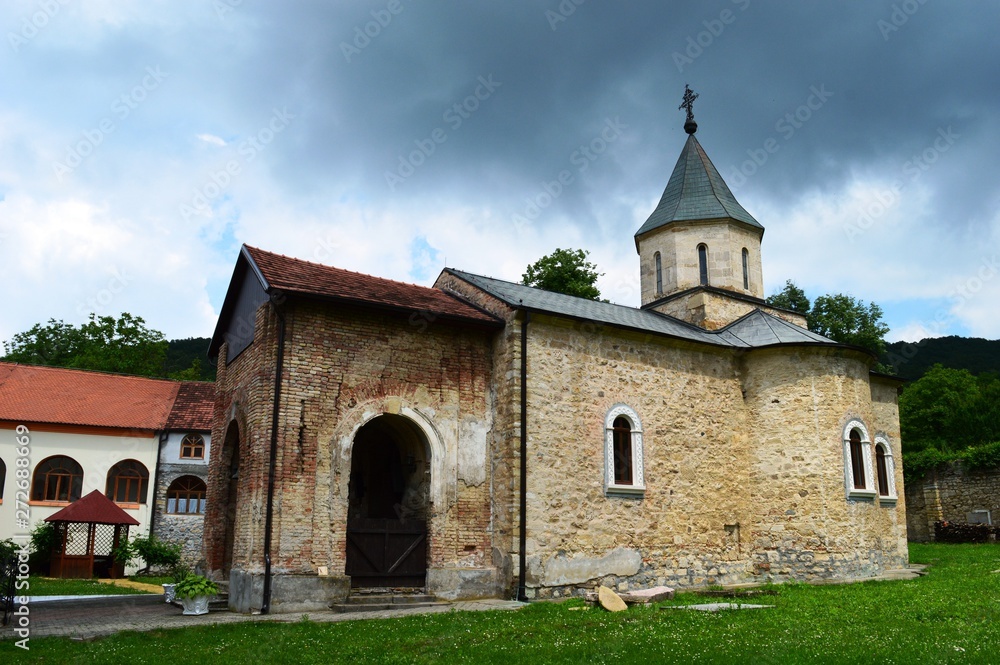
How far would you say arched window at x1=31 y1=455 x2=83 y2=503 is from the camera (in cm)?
2575

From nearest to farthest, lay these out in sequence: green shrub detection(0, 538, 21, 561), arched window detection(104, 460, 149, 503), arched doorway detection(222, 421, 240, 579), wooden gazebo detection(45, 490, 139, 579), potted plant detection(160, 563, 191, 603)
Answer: green shrub detection(0, 538, 21, 561) → potted plant detection(160, 563, 191, 603) → arched doorway detection(222, 421, 240, 579) → wooden gazebo detection(45, 490, 139, 579) → arched window detection(104, 460, 149, 503)

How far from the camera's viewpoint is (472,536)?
14141 mm

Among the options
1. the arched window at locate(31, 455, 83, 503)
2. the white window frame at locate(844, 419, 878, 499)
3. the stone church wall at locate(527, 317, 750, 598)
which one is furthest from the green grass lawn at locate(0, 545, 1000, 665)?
the arched window at locate(31, 455, 83, 503)

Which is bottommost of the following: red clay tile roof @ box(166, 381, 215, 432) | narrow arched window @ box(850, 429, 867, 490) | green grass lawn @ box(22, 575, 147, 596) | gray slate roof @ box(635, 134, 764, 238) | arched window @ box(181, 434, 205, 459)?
green grass lawn @ box(22, 575, 147, 596)

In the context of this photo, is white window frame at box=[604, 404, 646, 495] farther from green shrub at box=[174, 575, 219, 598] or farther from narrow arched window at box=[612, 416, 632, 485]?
green shrub at box=[174, 575, 219, 598]

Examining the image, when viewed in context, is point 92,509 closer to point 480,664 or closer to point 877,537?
point 480,664

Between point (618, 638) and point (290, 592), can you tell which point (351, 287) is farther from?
point (618, 638)

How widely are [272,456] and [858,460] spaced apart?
12808 millimetres

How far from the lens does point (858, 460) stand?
17.0 m

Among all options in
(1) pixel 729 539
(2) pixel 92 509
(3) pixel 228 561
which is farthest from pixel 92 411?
(1) pixel 729 539

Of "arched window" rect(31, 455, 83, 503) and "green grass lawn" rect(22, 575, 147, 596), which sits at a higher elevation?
"arched window" rect(31, 455, 83, 503)

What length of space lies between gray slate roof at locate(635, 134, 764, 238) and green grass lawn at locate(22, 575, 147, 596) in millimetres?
16873

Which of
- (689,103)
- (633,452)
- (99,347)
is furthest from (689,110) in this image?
(99,347)

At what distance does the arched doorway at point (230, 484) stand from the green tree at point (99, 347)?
2880 centimetres
